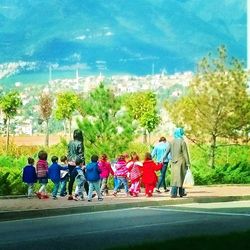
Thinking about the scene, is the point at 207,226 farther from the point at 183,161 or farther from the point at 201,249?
the point at 183,161

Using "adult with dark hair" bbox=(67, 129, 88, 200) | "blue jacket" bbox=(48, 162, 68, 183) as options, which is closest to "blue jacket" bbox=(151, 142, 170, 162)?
"adult with dark hair" bbox=(67, 129, 88, 200)

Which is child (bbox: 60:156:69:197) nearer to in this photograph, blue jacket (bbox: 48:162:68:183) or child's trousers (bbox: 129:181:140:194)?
blue jacket (bbox: 48:162:68:183)

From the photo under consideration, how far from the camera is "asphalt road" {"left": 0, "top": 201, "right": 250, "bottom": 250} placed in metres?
14.6

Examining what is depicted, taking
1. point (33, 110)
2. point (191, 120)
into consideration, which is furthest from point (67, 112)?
point (33, 110)

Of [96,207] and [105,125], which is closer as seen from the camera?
[96,207]

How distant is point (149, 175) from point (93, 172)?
1.79m

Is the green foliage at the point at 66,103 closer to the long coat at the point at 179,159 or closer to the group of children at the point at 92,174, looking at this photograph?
the group of children at the point at 92,174

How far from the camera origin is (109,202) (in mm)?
21906

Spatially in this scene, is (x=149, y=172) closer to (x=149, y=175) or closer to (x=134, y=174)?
(x=149, y=175)

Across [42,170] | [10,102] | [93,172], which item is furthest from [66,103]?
[93,172]

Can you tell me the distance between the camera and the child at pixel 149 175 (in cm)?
2380

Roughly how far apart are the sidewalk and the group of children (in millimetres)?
314

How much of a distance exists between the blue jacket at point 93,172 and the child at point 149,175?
1.55 metres

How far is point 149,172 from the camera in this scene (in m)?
23.8
